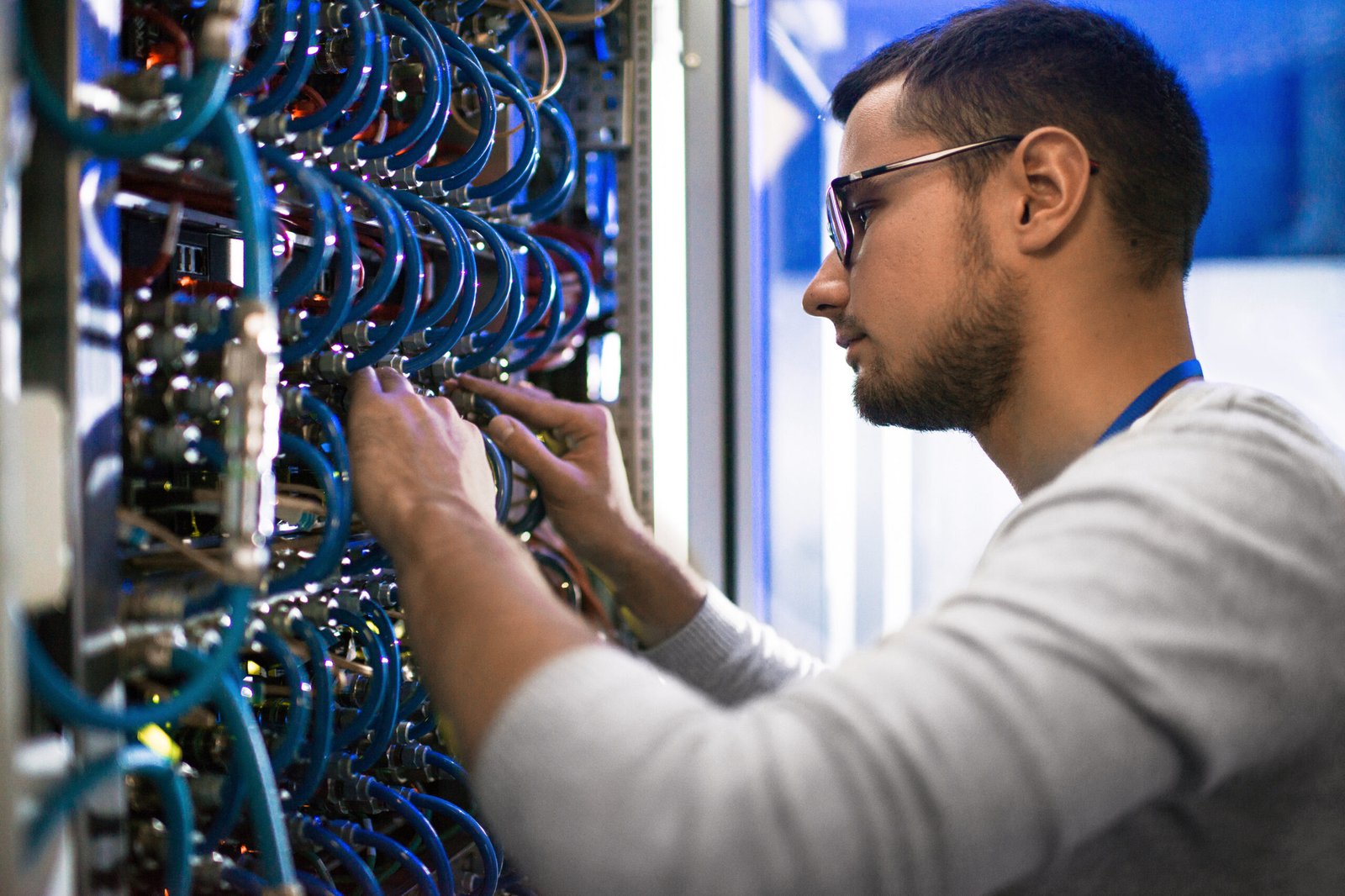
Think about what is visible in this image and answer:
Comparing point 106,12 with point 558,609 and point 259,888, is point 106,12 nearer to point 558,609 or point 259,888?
point 558,609

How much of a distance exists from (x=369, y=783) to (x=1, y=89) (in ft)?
2.32

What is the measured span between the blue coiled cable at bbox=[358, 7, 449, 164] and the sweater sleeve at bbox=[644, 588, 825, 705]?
658mm

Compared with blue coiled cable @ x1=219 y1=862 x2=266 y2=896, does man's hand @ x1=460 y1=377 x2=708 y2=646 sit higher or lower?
higher

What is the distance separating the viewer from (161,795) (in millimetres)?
644

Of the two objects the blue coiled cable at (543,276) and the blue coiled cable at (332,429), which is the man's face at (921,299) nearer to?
the blue coiled cable at (543,276)

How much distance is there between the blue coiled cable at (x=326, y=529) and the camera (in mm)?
816

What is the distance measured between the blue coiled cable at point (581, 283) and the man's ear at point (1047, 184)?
0.52 m

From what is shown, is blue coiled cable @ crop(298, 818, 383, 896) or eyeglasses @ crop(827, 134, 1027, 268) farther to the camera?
eyeglasses @ crop(827, 134, 1027, 268)

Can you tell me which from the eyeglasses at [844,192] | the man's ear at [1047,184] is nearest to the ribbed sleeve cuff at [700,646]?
the eyeglasses at [844,192]

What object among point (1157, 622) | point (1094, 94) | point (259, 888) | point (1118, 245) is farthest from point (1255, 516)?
point (259, 888)

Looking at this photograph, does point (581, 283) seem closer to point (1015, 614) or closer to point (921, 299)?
point (921, 299)

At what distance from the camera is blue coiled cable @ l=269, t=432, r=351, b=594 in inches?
32.1

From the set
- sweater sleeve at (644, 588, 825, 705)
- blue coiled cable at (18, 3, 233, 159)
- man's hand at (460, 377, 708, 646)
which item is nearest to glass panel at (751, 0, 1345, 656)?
sweater sleeve at (644, 588, 825, 705)

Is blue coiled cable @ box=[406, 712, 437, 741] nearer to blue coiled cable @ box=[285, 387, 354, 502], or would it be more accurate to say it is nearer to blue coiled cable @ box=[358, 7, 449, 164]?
blue coiled cable @ box=[285, 387, 354, 502]
